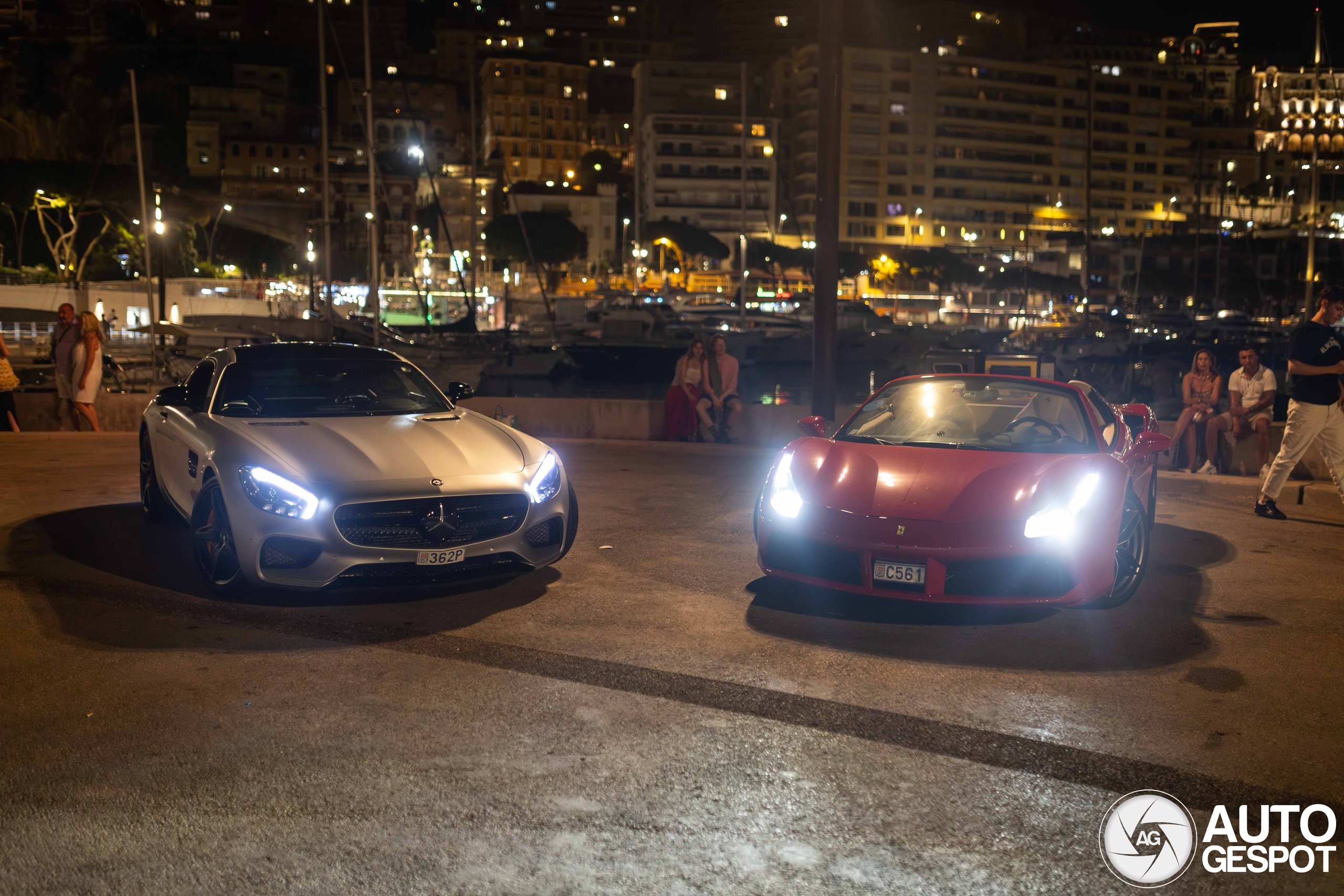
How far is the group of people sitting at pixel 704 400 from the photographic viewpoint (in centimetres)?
1521

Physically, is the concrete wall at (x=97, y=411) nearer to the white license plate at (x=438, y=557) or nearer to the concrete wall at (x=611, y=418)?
the concrete wall at (x=611, y=418)

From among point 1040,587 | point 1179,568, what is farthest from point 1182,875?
point 1179,568

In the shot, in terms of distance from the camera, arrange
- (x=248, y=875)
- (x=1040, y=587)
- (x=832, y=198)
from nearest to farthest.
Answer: (x=248, y=875) → (x=1040, y=587) → (x=832, y=198)

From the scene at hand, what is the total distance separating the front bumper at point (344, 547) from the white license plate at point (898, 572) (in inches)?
84.2

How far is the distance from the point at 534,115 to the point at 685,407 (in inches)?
6488

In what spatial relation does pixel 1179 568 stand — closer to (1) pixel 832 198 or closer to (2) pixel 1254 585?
(2) pixel 1254 585

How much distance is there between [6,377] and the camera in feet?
47.4

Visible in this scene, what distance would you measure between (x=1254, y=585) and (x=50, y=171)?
3323 inches

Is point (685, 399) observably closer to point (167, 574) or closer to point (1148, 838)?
point (167, 574)

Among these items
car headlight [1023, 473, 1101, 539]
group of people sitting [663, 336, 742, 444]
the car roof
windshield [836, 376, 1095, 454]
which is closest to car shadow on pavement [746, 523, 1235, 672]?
car headlight [1023, 473, 1101, 539]

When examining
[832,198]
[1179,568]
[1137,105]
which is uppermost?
[1137,105]

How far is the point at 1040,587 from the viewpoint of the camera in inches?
239

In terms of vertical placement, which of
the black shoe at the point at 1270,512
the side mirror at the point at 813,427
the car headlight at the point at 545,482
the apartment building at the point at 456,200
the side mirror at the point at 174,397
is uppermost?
the apartment building at the point at 456,200

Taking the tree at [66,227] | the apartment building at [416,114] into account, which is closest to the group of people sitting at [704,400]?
the tree at [66,227]
